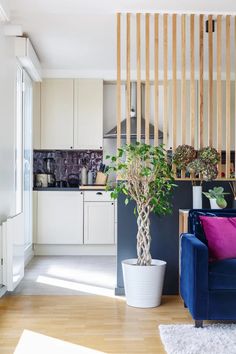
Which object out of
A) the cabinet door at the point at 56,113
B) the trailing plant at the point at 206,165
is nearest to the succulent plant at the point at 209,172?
the trailing plant at the point at 206,165

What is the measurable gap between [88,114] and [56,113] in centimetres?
46

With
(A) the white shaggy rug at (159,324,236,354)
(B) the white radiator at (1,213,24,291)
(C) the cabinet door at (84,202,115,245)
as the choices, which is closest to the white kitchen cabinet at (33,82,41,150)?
(C) the cabinet door at (84,202,115,245)

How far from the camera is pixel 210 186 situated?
438 centimetres

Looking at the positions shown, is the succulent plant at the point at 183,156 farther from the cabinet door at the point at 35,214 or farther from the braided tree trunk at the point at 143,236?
the cabinet door at the point at 35,214

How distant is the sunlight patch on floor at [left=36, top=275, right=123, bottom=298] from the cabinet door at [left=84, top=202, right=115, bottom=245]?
Answer: 5.31 ft

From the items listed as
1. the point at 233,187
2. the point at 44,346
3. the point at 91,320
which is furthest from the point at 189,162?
the point at 44,346

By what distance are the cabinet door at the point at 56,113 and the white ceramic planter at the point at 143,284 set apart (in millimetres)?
3221

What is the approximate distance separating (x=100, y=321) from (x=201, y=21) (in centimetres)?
290

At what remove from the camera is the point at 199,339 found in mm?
3072

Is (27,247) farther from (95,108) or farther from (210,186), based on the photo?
(210,186)

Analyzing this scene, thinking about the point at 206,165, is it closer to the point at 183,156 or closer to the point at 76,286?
the point at 183,156

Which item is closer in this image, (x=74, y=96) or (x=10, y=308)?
(x=10, y=308)

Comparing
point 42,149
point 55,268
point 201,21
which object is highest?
point 201,21

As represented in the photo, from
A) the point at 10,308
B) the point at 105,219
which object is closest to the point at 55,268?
the point at 105,219
